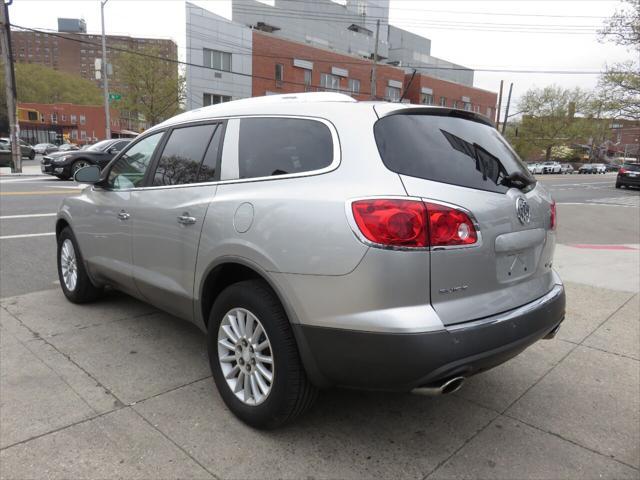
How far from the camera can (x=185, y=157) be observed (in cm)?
334

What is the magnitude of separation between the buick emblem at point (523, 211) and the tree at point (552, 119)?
72.3 m

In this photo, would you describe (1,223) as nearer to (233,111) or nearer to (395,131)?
(233,111)

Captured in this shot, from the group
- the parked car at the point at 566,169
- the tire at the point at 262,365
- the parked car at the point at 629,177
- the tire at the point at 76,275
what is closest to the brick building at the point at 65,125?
the parked car at the point at 566,169

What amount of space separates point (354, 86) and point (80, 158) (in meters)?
35.9

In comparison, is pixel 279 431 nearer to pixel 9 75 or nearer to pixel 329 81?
pixel 9 75

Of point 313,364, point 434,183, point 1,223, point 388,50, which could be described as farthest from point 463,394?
point 388,50

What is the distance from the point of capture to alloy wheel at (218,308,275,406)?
8.57 feet

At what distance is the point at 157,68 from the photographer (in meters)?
36.4

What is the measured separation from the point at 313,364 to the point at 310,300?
31 cm

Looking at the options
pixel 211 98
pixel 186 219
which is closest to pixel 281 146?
pixel 186 219

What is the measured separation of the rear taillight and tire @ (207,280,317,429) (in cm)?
66

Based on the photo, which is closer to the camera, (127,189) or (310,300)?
(310,300)

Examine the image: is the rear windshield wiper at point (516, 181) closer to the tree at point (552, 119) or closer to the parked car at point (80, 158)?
the parked car at point (80, 158)

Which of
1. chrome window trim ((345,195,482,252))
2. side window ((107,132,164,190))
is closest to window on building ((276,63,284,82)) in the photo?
side window ((107,132,164,190))
